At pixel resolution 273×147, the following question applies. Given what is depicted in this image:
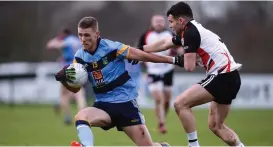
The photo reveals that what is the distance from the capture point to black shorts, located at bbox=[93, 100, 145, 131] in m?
7.79

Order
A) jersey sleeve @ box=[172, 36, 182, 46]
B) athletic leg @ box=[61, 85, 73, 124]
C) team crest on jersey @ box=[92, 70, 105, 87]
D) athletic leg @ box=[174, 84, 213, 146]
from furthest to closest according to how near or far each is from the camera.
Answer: athletic leg @ box=[61, 85, 73, 124]
jersey sleeve @ box=[172, 36, 182, 46]
athletic leg @ box=[174, 84, 213, 146]
team crest on jersey @ box=[92, 70, 105, 87]

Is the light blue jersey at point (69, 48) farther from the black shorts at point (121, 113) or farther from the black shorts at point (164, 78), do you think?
the black shorts at point (121, 113)

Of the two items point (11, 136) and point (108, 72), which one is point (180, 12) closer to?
point (108, 72)

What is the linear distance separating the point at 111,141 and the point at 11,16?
61.1 ft

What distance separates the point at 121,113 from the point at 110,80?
0.41 meters

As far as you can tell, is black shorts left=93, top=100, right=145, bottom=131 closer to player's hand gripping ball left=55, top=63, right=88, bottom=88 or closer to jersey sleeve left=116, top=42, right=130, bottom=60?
player's hand gripping ball left=55, top=63, right=88, bottom=88

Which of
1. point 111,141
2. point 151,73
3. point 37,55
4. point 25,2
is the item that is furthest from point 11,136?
point 25,2

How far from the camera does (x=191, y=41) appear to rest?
824cm

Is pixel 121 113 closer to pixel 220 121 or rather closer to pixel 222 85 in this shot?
pixel 222 85

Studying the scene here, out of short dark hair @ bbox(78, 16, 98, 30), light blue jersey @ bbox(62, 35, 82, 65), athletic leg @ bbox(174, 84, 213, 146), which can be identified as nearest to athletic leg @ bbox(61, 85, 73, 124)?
light blue jersey @ bbox(62, 35, 82, 65)

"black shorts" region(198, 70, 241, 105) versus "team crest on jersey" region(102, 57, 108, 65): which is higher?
"team crest on jersey" region(102, 57, 108, 65)

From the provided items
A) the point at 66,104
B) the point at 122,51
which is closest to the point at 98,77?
the point at 122,51

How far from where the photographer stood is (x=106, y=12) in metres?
29.2

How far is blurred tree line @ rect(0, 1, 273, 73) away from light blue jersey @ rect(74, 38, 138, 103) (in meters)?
17.5
